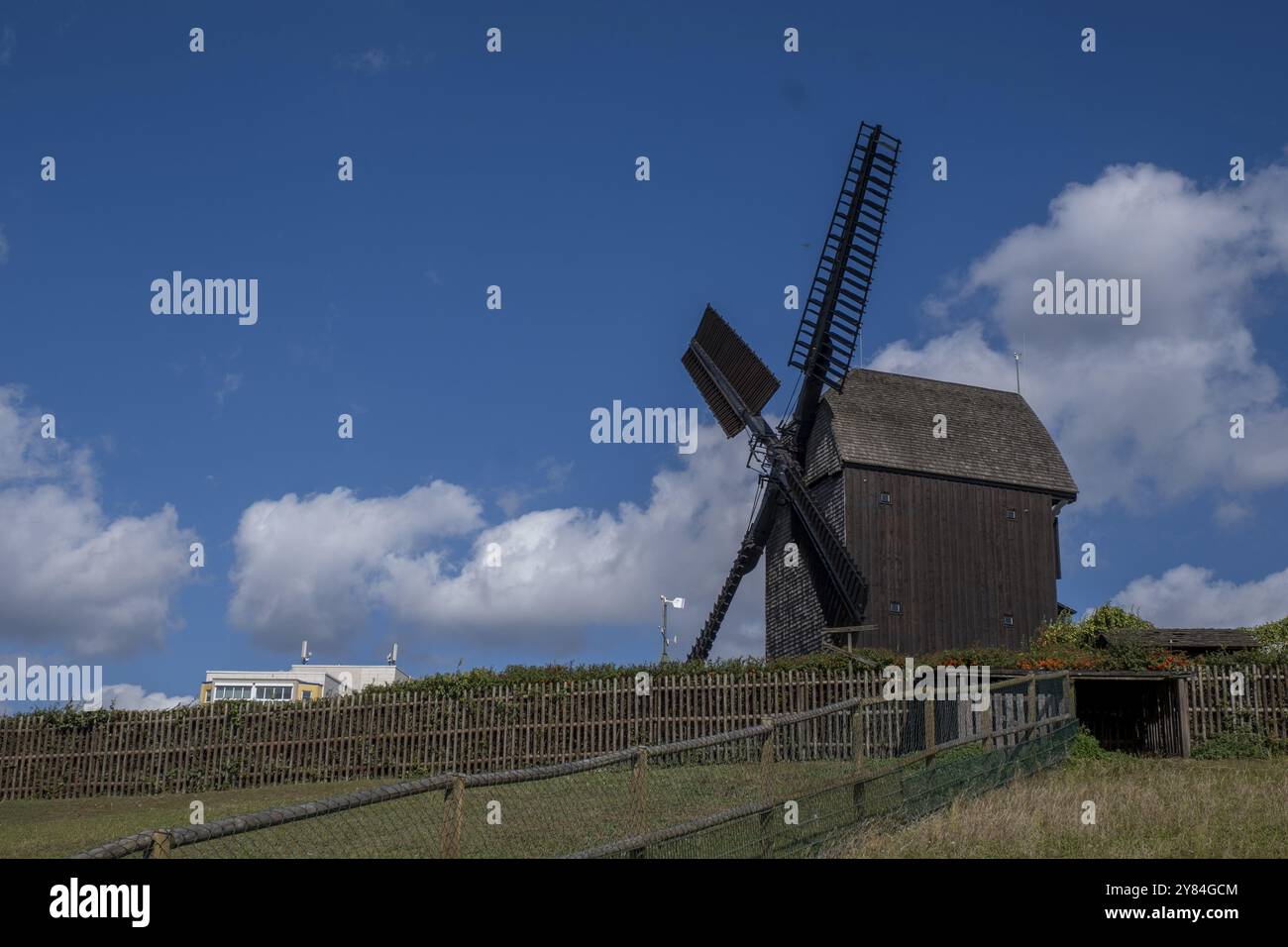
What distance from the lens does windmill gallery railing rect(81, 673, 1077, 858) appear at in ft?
28.1

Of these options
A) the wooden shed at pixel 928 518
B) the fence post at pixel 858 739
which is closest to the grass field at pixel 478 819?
the fence post at pixel 858 739

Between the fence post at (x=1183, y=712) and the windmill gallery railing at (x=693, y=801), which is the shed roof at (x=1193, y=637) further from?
the windmill gallery railing at (x=693, y=801)

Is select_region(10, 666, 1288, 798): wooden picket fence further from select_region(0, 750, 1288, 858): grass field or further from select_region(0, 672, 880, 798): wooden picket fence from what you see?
select_region(0, 750, 1288, 858): grass field

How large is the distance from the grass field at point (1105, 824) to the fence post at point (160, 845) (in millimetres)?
6903

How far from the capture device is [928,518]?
36.4 metres

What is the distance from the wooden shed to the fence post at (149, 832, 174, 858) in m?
29.5

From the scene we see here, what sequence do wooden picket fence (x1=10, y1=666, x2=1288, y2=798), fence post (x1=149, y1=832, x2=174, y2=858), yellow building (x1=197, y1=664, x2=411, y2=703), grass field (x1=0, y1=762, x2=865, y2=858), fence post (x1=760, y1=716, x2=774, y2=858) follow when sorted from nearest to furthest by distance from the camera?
fence post (x1=149, y1=832, x2=174, y2=858)
fence post (x1=760, y1=716, x2=774, y2=858)
grass field (x1=0, y1=762, x2=865, y2=858)
wooden picket fence (x1=10, y1=666, x2=1288, y2=798)
yellow building (x1=197, y1=664, x2=411, y2=703)

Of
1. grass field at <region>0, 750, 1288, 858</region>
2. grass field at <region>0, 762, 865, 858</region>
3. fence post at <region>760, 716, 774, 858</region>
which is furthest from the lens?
grass field at <region>0, 762, 865, 858</region>

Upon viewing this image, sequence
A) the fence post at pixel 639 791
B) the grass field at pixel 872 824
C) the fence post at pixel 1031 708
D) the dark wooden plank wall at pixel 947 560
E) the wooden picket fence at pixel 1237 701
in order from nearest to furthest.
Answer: the fence post at pixel 639 791
the grass field at pixel 872 824
the fence post at pixel 1031 708
the wooden picket fence at pixel 1237 701
the dark wooden plank wall at pixel 947 560

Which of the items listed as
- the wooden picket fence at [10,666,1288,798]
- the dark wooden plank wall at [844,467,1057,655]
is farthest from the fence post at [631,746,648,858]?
the dark wooden plank wall at [844,467,1057,655]

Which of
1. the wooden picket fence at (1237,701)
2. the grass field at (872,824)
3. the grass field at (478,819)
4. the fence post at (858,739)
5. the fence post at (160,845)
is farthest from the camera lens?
the wooden picket fence at (1237,701)

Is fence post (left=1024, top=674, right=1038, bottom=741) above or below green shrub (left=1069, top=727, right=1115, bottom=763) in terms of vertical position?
above

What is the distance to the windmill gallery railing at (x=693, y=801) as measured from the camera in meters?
8.56
